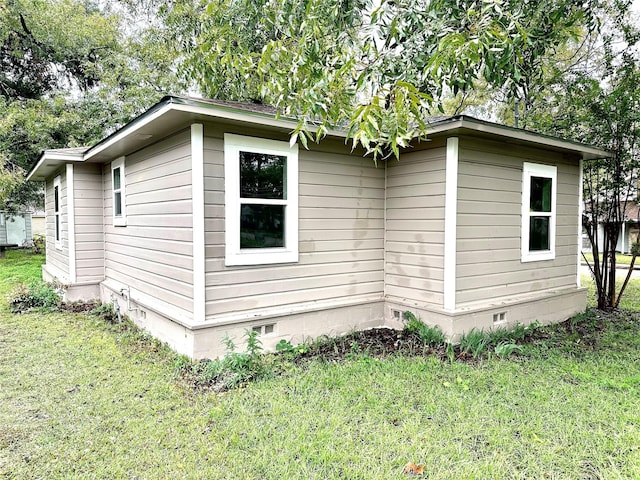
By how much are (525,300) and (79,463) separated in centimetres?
518

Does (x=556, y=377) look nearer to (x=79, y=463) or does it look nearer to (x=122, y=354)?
(x=79, y=463)

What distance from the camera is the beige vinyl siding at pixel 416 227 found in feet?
15.4

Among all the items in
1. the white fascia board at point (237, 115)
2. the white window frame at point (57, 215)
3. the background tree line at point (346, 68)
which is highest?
the background tree line at point (346, 68)

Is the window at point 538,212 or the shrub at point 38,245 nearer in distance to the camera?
the window at point 538,212

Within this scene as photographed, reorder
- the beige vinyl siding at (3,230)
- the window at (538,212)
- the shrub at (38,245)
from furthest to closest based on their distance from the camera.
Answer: the beige vinyl siding at (3,230) → the shrub at (38,245) → the window at (538,212)

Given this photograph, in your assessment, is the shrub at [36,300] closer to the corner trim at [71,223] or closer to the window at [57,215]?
the corner trim at [71,223]

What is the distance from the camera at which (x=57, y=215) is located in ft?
27.0

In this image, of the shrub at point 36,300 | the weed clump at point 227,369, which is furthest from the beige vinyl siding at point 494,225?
the shrub at point 36,300

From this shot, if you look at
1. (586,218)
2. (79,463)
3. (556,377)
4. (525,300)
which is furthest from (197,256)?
(586,218)

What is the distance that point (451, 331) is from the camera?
178 inches

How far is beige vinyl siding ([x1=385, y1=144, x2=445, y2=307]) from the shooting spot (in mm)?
4707

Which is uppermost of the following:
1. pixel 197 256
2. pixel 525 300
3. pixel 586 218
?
pixel 586 218

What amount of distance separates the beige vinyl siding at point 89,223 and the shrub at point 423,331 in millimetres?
5491

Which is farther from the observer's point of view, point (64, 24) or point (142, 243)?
point (64, 24)
